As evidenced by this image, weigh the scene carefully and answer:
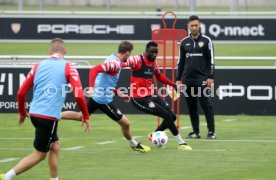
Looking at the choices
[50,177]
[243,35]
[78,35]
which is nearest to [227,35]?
[243,35]

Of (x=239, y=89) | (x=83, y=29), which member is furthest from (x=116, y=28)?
(x=239, y=89)

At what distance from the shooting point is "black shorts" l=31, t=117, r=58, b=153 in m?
12.9

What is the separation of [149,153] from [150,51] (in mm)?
1948

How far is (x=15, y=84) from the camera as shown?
80.4 feet

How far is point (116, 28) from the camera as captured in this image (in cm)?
3666

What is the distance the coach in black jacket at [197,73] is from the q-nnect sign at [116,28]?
16.0 m

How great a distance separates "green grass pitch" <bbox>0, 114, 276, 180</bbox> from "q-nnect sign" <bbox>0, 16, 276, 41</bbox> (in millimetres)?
12887

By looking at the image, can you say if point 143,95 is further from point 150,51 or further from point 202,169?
point 202,169

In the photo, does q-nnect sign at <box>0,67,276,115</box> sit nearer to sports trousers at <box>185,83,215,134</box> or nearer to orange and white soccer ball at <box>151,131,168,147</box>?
sports trousers at <box>185,83,215,134</box>

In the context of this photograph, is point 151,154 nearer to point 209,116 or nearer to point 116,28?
point 209,116

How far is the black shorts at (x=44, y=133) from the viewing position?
12875 mm

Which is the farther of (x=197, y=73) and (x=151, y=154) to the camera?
(x=197, y=73)

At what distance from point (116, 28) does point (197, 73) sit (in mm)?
17360

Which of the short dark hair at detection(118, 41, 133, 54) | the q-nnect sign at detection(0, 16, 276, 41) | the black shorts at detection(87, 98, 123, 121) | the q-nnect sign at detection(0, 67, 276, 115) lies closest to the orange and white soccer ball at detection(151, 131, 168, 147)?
the black shorts at detection(87, 98, 123, 121)
